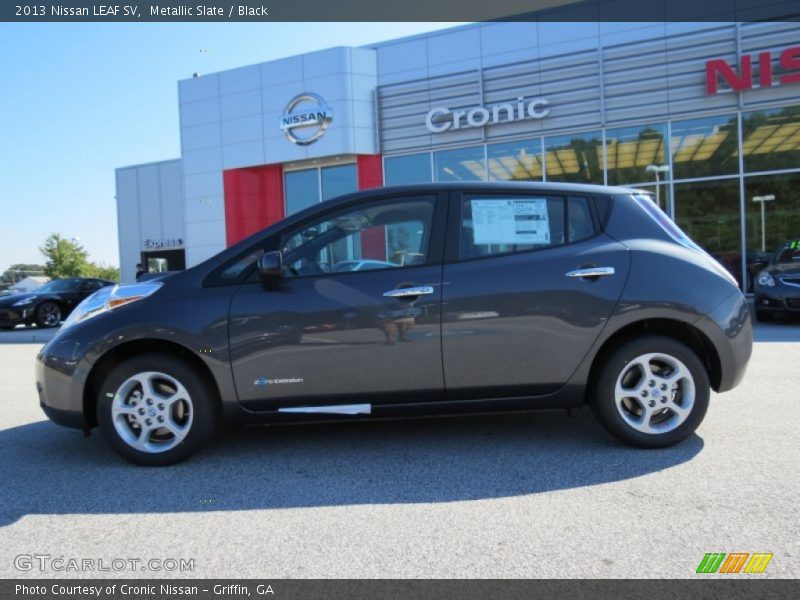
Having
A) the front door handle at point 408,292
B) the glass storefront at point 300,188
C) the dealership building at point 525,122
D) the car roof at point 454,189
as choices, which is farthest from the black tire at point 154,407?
the glass storefront at point 300,188

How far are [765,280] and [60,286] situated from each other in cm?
1592

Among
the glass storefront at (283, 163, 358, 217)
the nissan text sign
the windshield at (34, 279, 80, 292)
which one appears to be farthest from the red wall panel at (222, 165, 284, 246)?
the nissan text sign

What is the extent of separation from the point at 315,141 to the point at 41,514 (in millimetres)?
15101

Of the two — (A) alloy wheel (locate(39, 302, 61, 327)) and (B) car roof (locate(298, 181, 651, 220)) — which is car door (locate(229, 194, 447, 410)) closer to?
(B) car roof (locate(298, 181, 651, 220))

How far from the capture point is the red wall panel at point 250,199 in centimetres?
1839

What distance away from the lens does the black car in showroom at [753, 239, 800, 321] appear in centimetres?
988

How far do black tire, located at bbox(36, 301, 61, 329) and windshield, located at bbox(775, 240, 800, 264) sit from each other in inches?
624

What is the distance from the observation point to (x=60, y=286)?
51.6 ft

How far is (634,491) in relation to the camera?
3107mm

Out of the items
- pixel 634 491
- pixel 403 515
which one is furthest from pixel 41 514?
pixel 634 491

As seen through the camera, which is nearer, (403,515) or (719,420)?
(403,515)

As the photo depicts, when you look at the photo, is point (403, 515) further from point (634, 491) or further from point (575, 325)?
point (575, 325)

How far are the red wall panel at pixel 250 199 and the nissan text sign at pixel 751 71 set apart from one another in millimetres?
11667

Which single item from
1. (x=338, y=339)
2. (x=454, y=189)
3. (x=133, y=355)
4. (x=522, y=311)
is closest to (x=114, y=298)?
(x=133, y=355)
